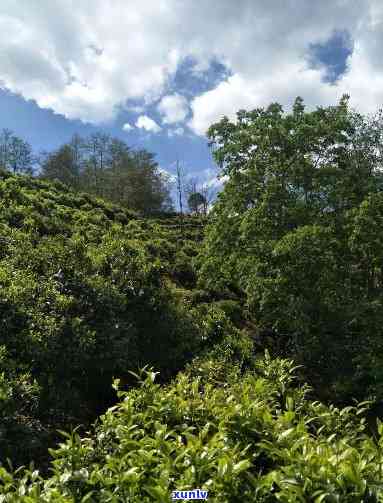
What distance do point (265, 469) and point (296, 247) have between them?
8331 millimetres

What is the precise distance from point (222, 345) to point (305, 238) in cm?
411

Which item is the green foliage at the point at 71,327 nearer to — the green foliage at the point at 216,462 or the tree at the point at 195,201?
the green foliage at the point at 216,462

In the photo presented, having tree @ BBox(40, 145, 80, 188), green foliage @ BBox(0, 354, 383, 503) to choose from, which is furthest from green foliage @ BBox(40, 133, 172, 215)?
green foliage @ BBox(0, 354, 383, 503)

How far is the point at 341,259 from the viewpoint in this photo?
39.7 ft

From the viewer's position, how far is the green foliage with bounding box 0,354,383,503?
312 cm

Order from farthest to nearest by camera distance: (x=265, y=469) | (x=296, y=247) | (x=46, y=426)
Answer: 1. (x=296, y=247)
2. (x=46, y=426)
3. (x=265, y=469)

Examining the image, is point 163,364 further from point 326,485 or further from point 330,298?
point 326,485

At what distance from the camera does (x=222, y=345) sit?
9.72m

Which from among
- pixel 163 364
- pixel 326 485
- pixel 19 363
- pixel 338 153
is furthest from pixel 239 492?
pixel 338 153

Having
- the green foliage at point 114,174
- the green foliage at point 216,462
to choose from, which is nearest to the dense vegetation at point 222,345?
the green foliage at point 216,462

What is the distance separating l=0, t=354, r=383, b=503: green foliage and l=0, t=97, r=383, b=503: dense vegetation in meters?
0.02

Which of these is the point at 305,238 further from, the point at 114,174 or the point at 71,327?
the point at 114,174

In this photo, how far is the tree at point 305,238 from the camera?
37.8 feet

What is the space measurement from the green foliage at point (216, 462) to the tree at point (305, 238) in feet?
23.9
